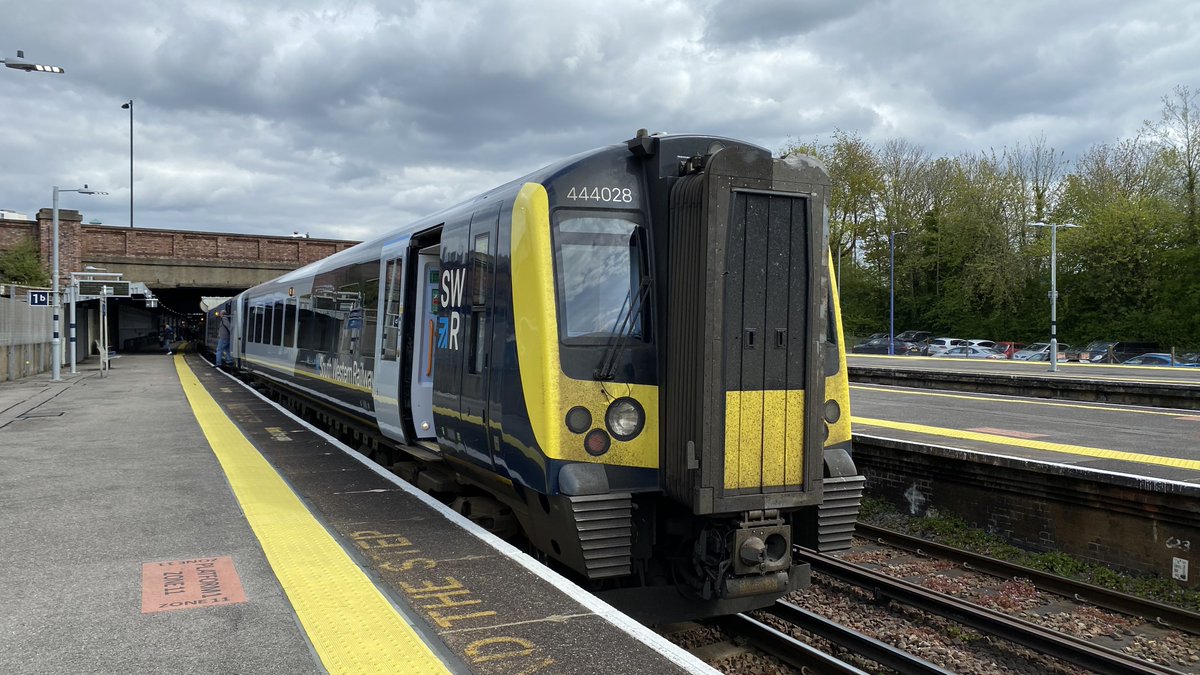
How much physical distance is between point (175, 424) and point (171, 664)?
10904mm

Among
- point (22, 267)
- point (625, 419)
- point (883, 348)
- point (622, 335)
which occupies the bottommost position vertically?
point (883, 348)

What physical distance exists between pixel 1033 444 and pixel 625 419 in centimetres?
798

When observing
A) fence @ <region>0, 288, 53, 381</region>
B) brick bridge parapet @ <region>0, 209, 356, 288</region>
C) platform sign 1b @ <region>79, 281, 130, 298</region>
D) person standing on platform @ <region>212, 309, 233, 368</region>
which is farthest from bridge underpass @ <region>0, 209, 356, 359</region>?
platform sign 1b @ <region>79, 281, 130, 298</region>

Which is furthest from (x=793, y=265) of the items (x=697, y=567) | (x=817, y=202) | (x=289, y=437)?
(x=289, y=437)

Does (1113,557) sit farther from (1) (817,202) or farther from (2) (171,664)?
(2) (171,664)

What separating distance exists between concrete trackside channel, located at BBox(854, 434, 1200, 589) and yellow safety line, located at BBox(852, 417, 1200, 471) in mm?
1648

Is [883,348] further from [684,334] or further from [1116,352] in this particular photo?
[684,334]

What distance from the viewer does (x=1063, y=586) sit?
739 centimetres

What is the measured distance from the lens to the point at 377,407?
882 cm

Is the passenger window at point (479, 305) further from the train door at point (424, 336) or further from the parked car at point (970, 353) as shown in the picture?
the parked car at point (970, 353)

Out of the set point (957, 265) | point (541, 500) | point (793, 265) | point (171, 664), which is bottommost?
point (171, 664)

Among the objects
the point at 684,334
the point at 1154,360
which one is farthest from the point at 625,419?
the point at 1154,360

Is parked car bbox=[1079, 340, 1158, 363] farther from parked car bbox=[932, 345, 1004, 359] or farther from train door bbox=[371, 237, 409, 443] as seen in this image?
train door bbox=[371, 237, 409, 443]

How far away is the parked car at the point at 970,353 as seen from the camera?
42.0 meters
